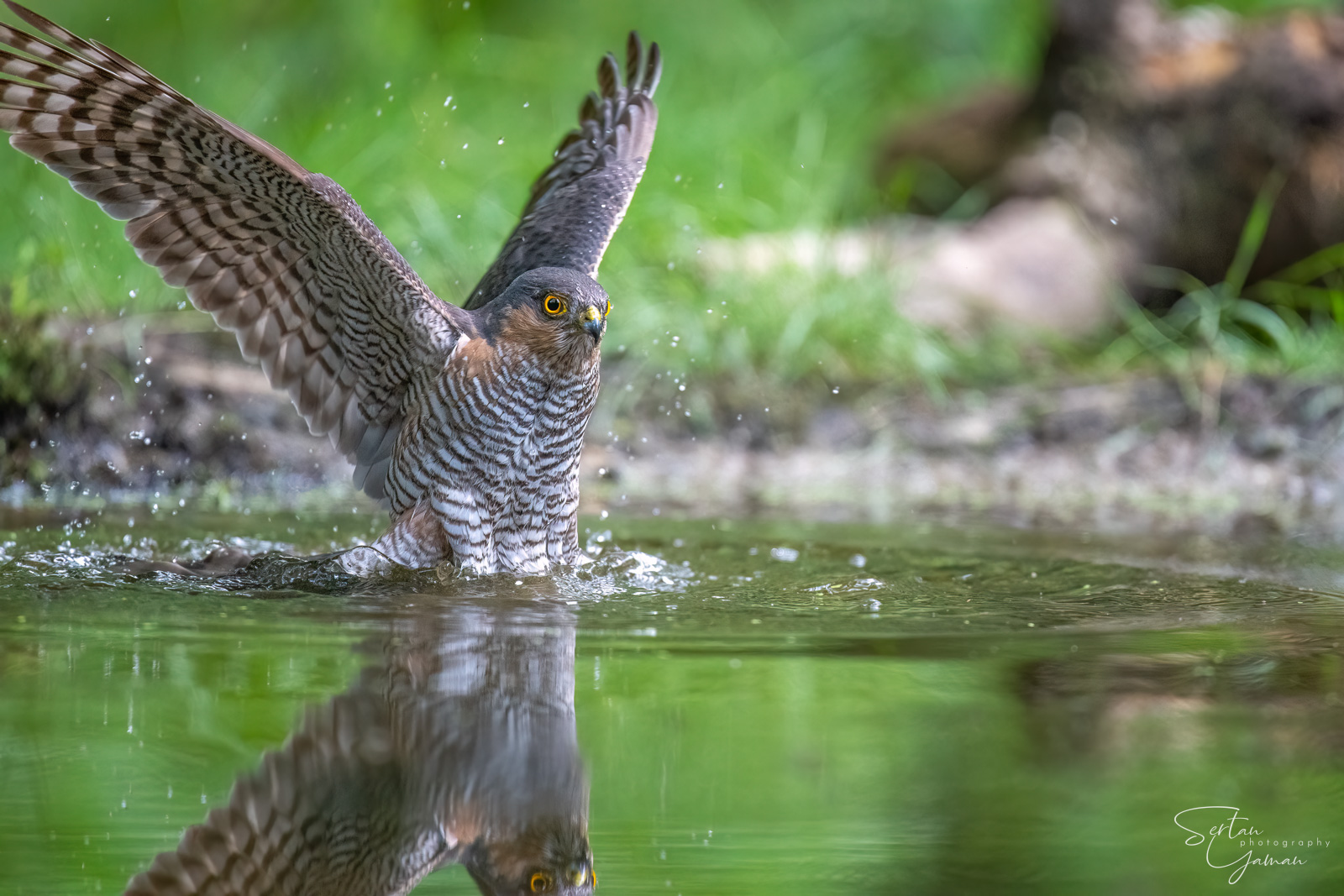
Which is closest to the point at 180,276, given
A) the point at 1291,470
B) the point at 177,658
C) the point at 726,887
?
the point at 177,658

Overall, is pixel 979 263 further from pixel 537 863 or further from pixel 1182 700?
pixel 537 863

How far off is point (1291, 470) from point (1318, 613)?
9.46 feet

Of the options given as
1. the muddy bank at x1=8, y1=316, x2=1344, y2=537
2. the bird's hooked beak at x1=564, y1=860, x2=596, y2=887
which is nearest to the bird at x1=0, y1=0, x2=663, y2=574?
the muddy bank at x1=8, y1=316, x2=1344, y2=537

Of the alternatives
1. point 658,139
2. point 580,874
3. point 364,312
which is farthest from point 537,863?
point 658,139

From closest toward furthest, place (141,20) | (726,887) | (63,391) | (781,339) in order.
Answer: (726,887) < (63,391) < (781,339) < (141,20)

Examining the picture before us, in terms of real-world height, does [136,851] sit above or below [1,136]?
below

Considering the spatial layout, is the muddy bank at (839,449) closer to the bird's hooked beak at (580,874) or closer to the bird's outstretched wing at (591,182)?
the bird's outstretched wing at (591,182)

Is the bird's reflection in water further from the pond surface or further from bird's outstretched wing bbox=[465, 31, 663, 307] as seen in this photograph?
bird's outstretched wing bbox=[465, 31, 663, 307]

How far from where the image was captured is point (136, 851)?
171cm

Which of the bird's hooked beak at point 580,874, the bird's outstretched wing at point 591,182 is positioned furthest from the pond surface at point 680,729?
the bird's outstretched wing at point 591,182

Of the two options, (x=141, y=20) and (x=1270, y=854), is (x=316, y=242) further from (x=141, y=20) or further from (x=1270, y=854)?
(x=141, y=20)

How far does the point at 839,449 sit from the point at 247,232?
10.8ft

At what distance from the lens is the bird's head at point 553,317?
12.2 ft

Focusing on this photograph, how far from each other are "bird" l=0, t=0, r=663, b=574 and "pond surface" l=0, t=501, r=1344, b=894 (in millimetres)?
351
